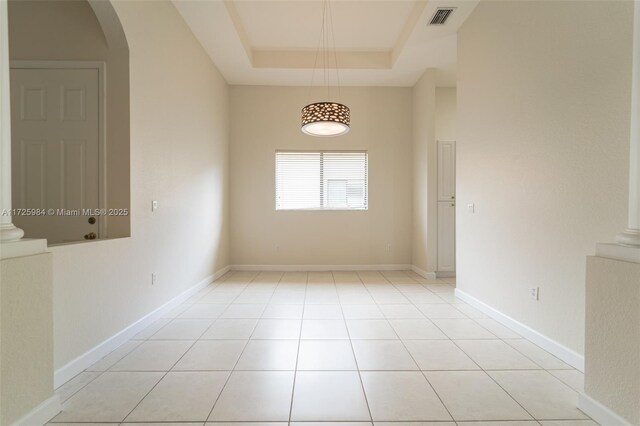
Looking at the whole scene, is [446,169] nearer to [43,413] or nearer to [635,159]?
[635,159]

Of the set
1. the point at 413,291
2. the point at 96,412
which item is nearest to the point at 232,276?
the point at 413,291

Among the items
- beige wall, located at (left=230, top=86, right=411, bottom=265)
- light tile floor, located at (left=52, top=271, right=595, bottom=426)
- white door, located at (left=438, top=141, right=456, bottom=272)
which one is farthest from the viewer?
beige wall, located at (left=230, top=86, right=411, bottom=265)

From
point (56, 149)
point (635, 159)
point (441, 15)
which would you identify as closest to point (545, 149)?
point (635, 159)

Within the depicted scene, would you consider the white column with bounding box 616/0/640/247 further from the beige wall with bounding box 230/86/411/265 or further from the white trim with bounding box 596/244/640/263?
the beige wall with bounding box 230/86/411/265

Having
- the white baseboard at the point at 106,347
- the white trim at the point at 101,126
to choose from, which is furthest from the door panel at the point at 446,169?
the white trim at the point at 101,126

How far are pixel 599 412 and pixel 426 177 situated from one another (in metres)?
4.11

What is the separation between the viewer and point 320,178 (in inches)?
248

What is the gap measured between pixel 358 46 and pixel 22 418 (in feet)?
18.7

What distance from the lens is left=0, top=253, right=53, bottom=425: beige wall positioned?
5.14ft

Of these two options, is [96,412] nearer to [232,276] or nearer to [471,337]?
[471,337]

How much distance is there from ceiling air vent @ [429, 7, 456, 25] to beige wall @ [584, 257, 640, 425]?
331cm

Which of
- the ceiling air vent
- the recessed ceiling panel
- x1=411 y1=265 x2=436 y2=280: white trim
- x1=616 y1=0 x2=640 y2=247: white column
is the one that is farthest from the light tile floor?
the recessed ceiling panel

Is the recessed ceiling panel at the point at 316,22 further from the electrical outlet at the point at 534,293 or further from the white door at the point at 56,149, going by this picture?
the electrical outlet at the point at 534,293

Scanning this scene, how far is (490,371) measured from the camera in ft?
7.47
